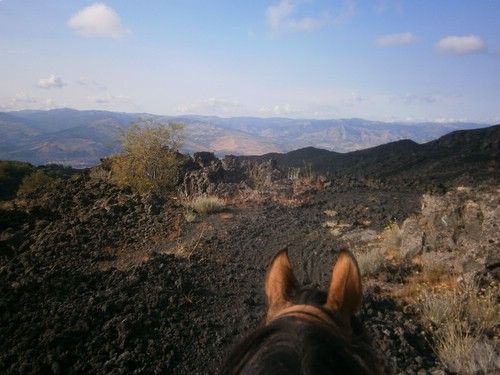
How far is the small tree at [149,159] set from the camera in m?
12.5

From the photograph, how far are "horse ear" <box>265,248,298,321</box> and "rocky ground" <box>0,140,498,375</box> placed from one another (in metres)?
2.17

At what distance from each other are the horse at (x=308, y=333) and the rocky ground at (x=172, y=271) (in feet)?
7.16

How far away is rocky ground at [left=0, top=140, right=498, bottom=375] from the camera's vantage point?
484 centimetres

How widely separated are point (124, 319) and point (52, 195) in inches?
372

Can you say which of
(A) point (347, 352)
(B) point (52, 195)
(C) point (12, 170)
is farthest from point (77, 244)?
(C) point (12, 170)

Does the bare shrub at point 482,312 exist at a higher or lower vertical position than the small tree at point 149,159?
lower

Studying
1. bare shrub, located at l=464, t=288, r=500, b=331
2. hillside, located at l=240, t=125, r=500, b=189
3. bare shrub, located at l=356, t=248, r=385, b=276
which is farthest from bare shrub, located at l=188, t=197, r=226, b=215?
bare shrub, located at l=464, t=288, r=500, b=331

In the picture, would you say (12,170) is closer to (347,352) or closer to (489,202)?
(489,202)

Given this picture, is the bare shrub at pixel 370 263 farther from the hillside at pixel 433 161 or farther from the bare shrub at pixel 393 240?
the hillside at pixel 433 161

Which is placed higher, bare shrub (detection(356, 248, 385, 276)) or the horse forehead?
the horse forehead

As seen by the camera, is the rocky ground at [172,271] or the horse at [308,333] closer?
the horse at [308,333]

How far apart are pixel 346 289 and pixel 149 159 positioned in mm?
12058

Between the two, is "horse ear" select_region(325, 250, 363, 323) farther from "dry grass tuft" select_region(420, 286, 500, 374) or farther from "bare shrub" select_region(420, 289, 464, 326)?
"bare shrub" select_region(420, 289, 464, 326)

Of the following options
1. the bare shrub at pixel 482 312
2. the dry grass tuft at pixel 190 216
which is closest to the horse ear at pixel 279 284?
the bare shrub at pixel 482 312
